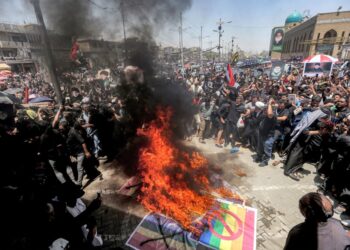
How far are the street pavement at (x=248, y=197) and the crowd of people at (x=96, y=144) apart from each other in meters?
0.35

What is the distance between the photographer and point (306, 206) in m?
2.14

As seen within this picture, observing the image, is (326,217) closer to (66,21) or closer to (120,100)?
(120,100)

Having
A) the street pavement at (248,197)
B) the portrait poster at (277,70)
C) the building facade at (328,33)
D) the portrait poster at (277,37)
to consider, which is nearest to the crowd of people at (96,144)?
the street pavement at (248,197)

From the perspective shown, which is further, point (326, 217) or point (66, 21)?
point (66, 21)

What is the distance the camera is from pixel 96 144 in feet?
24.1

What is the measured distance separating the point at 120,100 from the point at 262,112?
18.0 feet

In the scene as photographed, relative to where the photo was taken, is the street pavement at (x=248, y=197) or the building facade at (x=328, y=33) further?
the building facade at (x=328, y=33)

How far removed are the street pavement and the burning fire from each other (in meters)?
0.44

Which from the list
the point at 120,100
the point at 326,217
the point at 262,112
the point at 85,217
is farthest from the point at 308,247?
the point at 120,100

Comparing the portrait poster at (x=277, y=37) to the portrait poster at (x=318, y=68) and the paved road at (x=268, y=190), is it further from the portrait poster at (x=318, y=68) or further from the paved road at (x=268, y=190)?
the paved road at (x=268, y=190)

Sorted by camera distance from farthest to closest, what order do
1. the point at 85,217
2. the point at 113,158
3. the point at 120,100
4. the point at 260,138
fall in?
the point at 120,100
the point at 113,158
the point at 260,138
the point at 85,217

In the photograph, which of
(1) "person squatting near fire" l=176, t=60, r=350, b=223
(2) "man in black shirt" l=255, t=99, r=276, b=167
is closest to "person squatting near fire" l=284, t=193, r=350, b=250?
(1) "person squatting near fire" l=176, t=60, r=350, b=223

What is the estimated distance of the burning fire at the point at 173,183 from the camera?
14.9 feet

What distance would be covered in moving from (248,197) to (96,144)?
523cm
